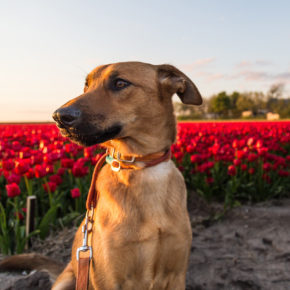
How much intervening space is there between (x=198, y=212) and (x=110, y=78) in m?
3.87

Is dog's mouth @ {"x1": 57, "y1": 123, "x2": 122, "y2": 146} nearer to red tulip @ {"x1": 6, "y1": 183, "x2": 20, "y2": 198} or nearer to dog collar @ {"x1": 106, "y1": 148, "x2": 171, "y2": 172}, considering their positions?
dog collar @ {"x1": 106, "y1": 148, "x2": 171, "y2": 172}

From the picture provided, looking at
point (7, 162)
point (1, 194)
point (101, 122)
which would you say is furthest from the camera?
point (1, 194)

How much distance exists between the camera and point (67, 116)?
210 cm

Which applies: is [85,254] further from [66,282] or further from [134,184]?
[134,184]

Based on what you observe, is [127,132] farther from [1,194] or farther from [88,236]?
[1,194]

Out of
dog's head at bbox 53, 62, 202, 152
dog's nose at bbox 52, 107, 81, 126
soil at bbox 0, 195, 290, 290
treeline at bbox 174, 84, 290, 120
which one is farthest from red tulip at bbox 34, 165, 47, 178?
treeline at bbox 174, 84, 290, 120

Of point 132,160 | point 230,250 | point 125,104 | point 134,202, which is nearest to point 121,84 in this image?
point 125,104

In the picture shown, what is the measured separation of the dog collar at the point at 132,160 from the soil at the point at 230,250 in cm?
176

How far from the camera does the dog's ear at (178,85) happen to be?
8.66ft

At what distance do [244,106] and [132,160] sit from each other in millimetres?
90725

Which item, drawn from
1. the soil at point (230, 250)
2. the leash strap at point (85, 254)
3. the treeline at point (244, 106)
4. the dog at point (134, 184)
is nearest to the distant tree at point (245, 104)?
the treeline at point (244, 106)

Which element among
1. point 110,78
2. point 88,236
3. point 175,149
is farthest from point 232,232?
point 110,78

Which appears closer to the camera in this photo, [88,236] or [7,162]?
[88,236]

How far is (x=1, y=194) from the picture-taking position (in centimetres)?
552
